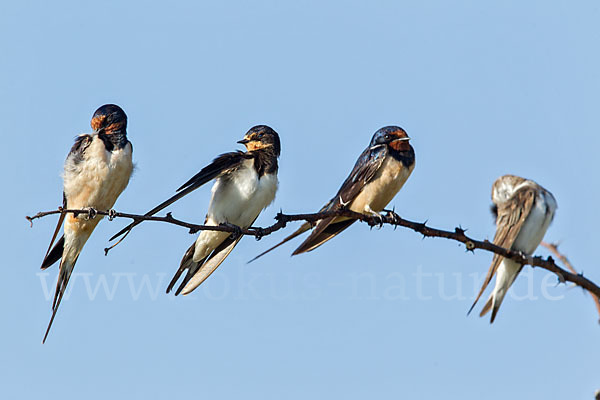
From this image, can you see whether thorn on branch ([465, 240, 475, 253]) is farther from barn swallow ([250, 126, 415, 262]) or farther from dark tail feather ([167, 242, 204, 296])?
dark tail feather ([167, 242, 204, 296])

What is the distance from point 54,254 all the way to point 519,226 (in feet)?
10.4

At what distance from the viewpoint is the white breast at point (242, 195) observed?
5.70 meters

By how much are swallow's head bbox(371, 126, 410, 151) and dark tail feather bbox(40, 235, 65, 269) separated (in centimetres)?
230

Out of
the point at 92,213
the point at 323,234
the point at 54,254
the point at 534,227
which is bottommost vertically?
the point at 92,213

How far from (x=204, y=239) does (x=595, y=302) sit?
306 cm

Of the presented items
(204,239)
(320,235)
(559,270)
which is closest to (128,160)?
(204,239)

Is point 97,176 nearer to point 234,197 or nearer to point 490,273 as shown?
point 234,197

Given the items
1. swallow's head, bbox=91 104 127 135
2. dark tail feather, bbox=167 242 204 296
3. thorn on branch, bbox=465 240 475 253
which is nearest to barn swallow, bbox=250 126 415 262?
dark tail feather, bbox=167 242 204 296

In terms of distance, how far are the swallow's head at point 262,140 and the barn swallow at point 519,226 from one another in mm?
1596

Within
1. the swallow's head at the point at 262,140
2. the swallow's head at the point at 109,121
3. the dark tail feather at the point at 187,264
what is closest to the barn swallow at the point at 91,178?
the swallow's head at the point at 109,121

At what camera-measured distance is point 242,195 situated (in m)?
5.71

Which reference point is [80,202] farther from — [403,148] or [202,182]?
[403,148]

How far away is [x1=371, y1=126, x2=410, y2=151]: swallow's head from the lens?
577 cm

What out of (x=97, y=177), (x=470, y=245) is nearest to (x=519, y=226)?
(x=470, y=245)
